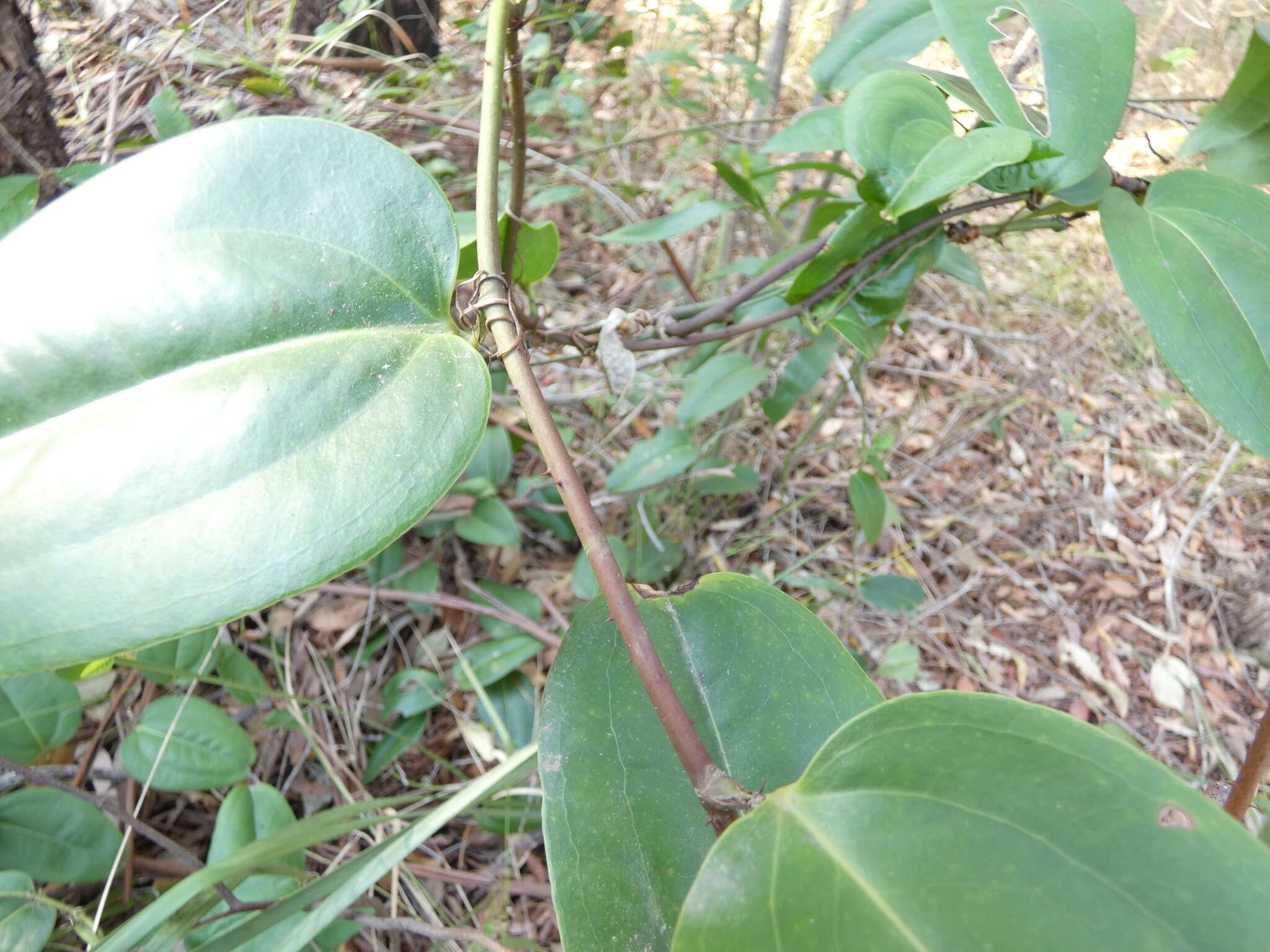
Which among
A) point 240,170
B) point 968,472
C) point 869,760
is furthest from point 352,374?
point 968,472

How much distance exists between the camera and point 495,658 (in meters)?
0.91

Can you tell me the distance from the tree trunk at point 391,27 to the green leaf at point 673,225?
2.80ft

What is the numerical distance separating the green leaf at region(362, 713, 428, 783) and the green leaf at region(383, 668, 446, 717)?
12 millimetres

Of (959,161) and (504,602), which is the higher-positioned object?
(959,161)

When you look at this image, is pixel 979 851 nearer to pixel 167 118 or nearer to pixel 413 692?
pixel 413 692

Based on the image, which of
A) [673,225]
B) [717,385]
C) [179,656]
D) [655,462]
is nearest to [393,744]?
[179,656]

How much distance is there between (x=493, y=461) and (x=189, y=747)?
49cm

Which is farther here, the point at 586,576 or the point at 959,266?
the point at 586,576

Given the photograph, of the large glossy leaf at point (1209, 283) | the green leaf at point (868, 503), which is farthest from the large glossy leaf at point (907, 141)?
the green leaf at point (868, 503)

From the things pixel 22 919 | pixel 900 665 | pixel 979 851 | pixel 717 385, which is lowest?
pixel 900 665

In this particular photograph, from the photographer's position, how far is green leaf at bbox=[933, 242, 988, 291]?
2.41 feet

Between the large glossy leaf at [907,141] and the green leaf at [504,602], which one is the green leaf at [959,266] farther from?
the green leaf at [504,602]

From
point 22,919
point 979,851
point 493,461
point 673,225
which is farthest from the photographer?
point 493,461

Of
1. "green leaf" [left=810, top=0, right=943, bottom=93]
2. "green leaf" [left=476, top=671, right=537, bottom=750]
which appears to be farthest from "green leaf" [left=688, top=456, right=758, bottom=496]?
"green leaf" [left=810, top=0, right=943, bottom=93]
